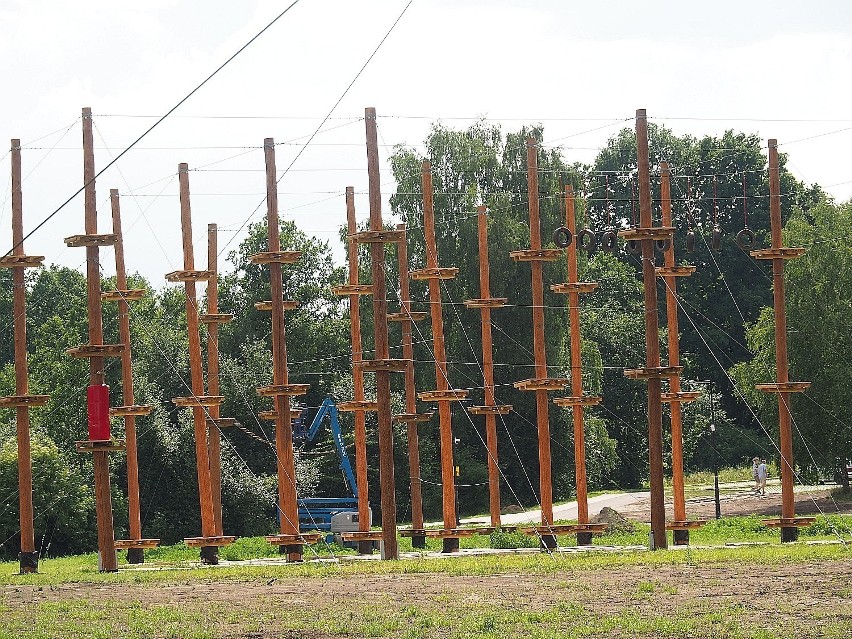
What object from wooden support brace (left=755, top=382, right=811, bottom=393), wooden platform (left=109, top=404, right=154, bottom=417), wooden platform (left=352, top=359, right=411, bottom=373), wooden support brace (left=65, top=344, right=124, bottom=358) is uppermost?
wooden support brace (left=65, top=344, right=124, bottom=358)

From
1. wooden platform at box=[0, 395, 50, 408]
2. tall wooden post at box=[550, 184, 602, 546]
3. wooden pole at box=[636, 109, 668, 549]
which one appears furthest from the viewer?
tall wooden post at box=[550, 184, 602, 546]

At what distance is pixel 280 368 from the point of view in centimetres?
3241

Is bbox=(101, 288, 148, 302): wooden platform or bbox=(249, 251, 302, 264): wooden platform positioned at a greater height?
bbox=(249, 251, 302, 264): wooden platform

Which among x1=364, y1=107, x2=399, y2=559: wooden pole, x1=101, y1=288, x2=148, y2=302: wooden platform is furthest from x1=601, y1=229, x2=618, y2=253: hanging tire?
x1=101, y1=288, x2=148, y2=302: wooden platform

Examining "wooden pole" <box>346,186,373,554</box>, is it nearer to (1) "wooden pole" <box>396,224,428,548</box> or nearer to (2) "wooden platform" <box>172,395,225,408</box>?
Result: (1) "wooden pole" <box>396,224,428,548</box>

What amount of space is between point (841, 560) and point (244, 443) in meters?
33.2

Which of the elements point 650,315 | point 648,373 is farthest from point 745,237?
point 648,373

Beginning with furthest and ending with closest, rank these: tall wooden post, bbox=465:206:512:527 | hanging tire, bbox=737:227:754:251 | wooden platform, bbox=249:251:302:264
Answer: tall wooden post, bbox=465:206:512:527
hanging tire, bbox=737:227:754:251
wooden platform, bbox=249:251:302:264

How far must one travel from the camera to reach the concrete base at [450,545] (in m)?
35.5

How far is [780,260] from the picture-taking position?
33.7m

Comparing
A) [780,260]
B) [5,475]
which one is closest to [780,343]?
[780,260]

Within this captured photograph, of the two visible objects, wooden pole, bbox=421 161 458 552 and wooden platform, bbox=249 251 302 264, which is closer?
wooden platform, bbox=249 251 302 264

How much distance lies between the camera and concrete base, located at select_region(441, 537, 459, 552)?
35469 mm

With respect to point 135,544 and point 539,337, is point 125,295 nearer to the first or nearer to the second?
point 135,544
